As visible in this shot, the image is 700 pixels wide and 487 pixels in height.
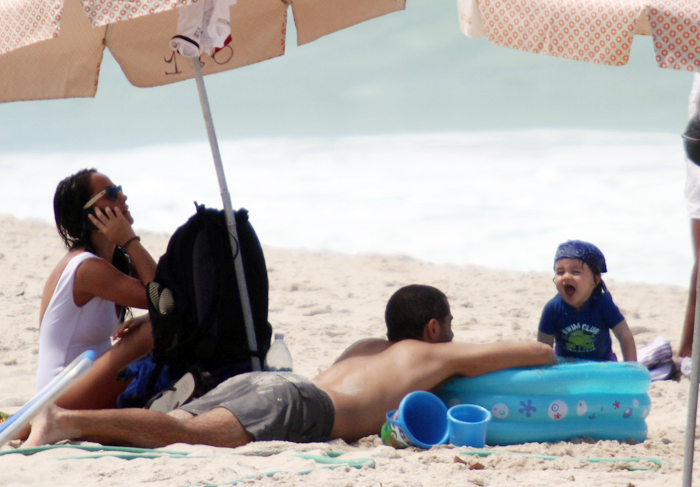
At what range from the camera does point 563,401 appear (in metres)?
3.39

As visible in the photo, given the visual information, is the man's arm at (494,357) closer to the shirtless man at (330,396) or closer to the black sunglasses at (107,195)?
the shirtless man at (330,396)

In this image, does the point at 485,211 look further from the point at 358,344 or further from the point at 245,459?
the point at 245,459

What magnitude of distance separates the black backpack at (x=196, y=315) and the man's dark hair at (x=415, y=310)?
656 millimetres

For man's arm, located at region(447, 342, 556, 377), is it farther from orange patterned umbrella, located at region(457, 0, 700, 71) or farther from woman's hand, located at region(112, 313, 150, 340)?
woman's hand, located at region(112, 313, 150, 340)

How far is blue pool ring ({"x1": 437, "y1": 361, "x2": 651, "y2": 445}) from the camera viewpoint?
3.38 meters

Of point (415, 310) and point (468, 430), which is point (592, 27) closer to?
point (415, 310)

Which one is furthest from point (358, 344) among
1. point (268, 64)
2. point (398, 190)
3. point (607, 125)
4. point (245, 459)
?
point (268, 64)

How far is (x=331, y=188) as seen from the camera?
16.4 m

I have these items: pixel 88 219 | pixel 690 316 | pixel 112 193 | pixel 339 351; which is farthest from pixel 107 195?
pixel 690 316

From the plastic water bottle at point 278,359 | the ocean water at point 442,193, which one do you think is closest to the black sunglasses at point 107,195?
the plastic water bottle at point 278,359

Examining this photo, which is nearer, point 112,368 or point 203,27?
point 112,368

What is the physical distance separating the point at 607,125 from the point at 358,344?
18.0 metres

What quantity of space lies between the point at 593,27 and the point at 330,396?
1698 mm

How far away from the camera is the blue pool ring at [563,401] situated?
3383 mm
